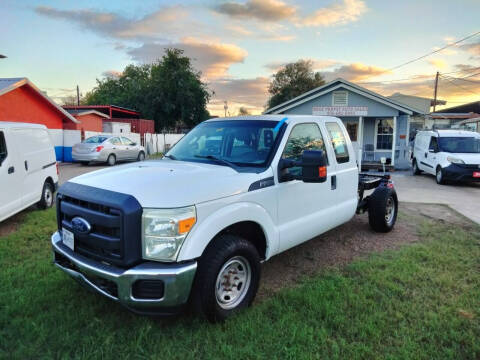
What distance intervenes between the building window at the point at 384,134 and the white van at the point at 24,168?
16254 millimetres

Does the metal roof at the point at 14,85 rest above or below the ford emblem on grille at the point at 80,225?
above

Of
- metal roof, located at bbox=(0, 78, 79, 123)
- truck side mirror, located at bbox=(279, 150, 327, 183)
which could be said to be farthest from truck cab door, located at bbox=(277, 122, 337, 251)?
metal roof, located at bbox=(0, 78, 79, 123)

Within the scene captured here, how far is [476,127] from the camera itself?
30.9m

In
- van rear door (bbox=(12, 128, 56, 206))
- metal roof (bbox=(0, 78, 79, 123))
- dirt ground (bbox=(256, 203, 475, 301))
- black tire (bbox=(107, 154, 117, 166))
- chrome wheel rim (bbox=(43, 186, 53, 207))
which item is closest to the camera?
dirt ground (bbox=(256, 203, 475, 301))

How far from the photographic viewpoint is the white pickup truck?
2.68 metres

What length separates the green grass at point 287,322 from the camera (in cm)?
280

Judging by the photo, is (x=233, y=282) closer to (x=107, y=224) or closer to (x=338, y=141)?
(x=107, y=224)

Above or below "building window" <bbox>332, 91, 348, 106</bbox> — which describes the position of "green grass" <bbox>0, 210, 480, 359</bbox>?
below

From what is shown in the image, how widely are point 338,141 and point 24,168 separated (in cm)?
564

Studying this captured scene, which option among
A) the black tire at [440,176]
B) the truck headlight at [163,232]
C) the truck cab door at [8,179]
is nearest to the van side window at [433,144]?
the black tire at [440,176]

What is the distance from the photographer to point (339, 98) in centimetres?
1862

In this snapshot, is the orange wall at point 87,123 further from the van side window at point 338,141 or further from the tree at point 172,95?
the van side window at point 338,141

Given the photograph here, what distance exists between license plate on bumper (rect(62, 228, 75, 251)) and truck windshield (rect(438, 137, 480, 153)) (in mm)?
13292

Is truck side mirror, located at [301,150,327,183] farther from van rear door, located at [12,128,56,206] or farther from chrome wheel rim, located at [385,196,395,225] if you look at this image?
van rear door, located at [12,128,56,206]
